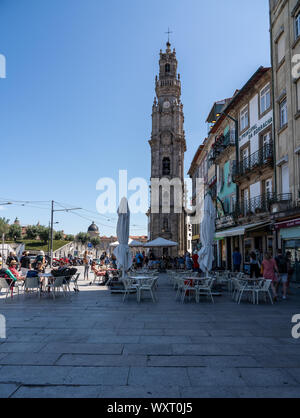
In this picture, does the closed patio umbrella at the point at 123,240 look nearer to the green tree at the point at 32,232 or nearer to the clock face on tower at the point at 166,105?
the clock face on tower at the point at 166,105

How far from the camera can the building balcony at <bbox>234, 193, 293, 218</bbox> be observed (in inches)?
634

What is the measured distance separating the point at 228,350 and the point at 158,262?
26.5 m

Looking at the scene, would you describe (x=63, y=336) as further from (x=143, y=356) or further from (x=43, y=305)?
(x=43, y=305)

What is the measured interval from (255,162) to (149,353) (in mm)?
17534

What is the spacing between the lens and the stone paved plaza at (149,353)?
12.7 feet

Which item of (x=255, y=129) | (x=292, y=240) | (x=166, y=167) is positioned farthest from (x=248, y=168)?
(x=166, y=167)

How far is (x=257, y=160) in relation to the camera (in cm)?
2019

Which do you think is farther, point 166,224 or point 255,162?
point 166,224

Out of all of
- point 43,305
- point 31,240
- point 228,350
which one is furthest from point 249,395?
point 31,240

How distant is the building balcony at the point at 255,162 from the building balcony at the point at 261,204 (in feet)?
5.52

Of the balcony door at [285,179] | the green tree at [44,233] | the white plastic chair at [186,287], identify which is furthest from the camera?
the green tree at [44,233]

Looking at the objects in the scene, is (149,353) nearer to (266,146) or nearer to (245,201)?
(266,146)

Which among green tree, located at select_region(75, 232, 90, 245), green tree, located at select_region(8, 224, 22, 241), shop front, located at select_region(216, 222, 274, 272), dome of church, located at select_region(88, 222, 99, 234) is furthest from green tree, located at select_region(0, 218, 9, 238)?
shop front, located at select_region(216, 222, 274, 272)

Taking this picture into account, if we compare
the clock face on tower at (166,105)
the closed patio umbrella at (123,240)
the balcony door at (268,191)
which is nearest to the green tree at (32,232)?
the clock face on tower at (166,105)
